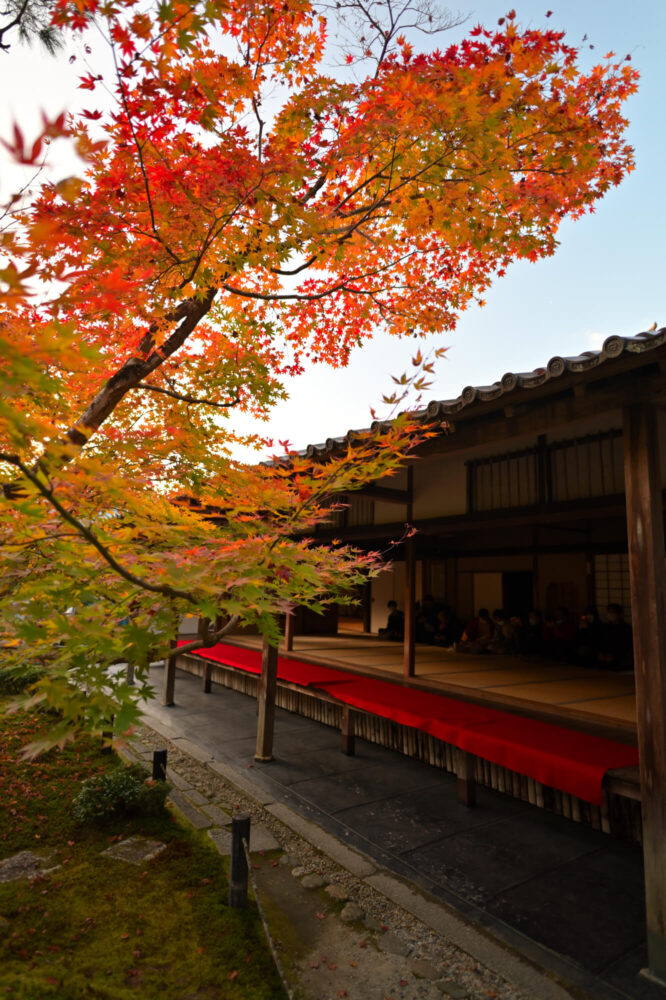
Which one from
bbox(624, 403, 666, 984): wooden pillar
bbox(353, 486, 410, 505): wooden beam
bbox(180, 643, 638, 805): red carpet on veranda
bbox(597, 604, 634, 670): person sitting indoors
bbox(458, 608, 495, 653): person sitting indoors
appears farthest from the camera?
bbox(458, 608, 495, 653): person sitting indoors

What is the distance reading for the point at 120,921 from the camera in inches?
147

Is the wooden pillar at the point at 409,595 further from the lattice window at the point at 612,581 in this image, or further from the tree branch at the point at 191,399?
the lattice window at the point at 612,581

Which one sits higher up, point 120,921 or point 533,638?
point 533,638

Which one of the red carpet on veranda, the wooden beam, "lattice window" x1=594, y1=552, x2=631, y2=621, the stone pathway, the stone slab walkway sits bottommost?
the stone pathway

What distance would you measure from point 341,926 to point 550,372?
14.5ft

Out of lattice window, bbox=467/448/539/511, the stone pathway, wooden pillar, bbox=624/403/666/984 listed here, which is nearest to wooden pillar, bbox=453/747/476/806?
the stone pathway

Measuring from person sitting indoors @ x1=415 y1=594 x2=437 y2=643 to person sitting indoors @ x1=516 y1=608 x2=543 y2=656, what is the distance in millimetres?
2757

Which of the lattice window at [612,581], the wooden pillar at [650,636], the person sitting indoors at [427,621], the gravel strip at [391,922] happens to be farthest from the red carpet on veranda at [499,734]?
the lattice window at [612,581]

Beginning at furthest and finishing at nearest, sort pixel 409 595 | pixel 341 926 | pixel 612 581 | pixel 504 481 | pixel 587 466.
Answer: pixel 612 581 → pixel 409 595 → pixel 504 481 → pixel 587 466 → pixel 341 926

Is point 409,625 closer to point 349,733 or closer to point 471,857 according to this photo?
point 349,733

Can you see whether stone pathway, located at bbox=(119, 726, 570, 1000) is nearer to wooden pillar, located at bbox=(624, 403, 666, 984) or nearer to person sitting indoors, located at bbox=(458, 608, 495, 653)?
wooden pillar, located at bbox=(624, 403, 666, 984)

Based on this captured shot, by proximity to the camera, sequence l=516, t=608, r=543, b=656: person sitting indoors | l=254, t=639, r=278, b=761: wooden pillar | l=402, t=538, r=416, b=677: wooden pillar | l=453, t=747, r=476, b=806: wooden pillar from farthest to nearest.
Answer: l=516, t=608, r=543, b=656: person sitting indoors
l=402, t=538, r=416, b=677: wooden pillar
l=254, t=639, r=278, b=761: wooden pillar
l=453, t=747, r=476, b=806: wooden pillar

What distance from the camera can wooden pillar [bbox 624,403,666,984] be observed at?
355cm

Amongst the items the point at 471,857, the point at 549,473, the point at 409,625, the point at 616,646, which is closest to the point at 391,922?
the point at 471,857
